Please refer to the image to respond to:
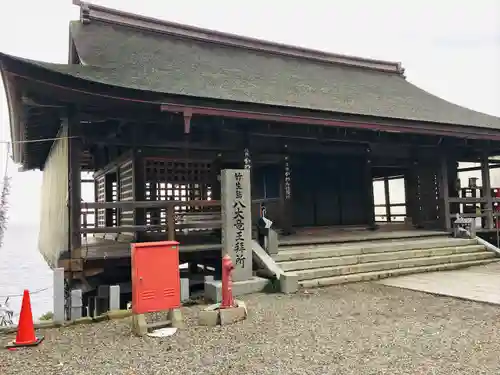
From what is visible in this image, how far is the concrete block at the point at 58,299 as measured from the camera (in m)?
5.73

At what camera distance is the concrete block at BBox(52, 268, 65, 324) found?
18.8 ft

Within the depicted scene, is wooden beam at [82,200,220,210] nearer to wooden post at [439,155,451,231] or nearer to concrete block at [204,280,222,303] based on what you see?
concrete block at [204,280,222,303]

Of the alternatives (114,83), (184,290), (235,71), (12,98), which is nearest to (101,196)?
(235,71)

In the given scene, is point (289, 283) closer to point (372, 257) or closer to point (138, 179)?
point (372, 257)

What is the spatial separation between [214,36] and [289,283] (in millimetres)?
9901

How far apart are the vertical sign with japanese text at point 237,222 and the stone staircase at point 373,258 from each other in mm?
865

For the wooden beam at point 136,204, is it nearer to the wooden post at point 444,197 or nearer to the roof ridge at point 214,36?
the wooden post at point 444,197

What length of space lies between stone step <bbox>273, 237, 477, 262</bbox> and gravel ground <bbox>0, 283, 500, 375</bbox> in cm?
223

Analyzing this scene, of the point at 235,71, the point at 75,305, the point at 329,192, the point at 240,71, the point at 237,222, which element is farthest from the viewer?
the point at 329,192

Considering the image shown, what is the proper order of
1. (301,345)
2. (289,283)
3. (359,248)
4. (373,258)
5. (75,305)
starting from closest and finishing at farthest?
(301,345), (75,305), (289,283), (373,258), (359,248)

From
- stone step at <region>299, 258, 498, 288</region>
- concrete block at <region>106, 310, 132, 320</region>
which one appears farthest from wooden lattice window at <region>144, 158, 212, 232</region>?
concrete block at <region>106, 310, 132, 320</region>

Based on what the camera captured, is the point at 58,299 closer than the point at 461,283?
Yes

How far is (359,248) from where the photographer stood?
9.20 meters

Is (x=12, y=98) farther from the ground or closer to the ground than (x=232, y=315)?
farther from the ground
